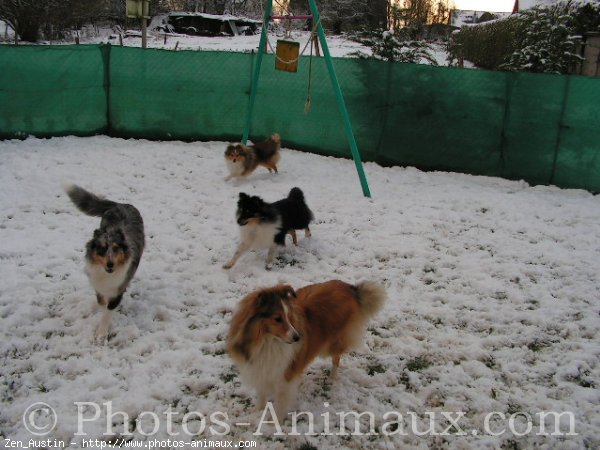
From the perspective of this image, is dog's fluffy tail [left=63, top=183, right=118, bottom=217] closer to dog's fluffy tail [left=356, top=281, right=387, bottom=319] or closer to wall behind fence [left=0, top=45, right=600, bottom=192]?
dog's fluffy tail [left=356, top=281, right=387, bottom=319]

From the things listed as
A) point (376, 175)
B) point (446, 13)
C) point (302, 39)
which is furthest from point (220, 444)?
point (446, 13)

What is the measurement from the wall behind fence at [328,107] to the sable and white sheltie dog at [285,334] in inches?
235

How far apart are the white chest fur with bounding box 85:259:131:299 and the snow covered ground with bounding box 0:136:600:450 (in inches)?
15.0

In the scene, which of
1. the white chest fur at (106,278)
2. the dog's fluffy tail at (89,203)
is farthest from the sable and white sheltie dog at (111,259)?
the dog's fluffy tail at (89,203)

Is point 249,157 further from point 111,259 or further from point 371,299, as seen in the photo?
point 371,299

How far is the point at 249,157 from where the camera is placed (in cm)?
875

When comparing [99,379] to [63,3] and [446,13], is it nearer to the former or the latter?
[63,3]

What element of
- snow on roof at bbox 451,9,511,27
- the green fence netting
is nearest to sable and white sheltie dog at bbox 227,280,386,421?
the green fence netting

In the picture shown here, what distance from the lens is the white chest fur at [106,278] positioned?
3.87 m

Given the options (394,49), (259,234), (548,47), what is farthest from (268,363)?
(548,47)

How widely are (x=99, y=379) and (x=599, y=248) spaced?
20.7 ft

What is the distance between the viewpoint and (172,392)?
11.2 ft

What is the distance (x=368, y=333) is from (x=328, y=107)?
7.00 metres

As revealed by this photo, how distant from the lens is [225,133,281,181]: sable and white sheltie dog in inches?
336
